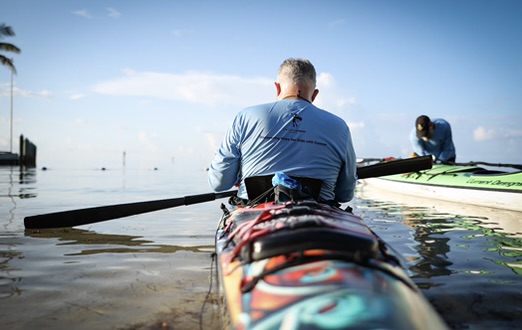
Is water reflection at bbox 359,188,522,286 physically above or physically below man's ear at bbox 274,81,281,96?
below

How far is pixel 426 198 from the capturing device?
10703 mm

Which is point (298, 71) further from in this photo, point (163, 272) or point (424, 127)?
point (424, 127)

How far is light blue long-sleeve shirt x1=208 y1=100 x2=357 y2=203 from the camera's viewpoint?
2.85 m

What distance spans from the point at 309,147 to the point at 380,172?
2.21 meters

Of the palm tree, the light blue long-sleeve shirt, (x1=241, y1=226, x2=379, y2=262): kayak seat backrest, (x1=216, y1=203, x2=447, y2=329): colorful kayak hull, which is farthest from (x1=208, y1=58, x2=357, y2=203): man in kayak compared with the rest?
the palm tree

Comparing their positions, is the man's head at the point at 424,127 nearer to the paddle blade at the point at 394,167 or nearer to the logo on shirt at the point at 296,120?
the paddle blade at the point at 394,167

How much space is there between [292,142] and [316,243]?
1.32 meters

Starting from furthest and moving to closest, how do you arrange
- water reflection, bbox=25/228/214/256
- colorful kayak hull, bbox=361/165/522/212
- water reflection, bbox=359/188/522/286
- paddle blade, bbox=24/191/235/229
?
colorful kayak hull, bbox=361/165/522/212, water reflection, bbox=25/228/214/256, paddle blade, bbox=24/191/235/229, water reflection, bbox=359/188/522/286

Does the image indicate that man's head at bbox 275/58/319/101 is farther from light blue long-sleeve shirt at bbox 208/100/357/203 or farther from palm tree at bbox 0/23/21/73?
palm tree at bbox 0/23/21/73

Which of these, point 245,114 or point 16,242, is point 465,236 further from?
point 16,242

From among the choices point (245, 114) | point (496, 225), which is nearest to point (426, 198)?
point (496, 225)

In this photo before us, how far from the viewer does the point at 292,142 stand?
9.36 feet

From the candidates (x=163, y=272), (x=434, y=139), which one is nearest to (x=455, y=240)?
(x=163, y=272)

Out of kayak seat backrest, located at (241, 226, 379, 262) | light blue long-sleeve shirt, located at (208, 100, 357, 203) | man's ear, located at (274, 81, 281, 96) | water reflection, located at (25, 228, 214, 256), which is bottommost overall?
water reflection, located at (25, 228, 214, 256)
